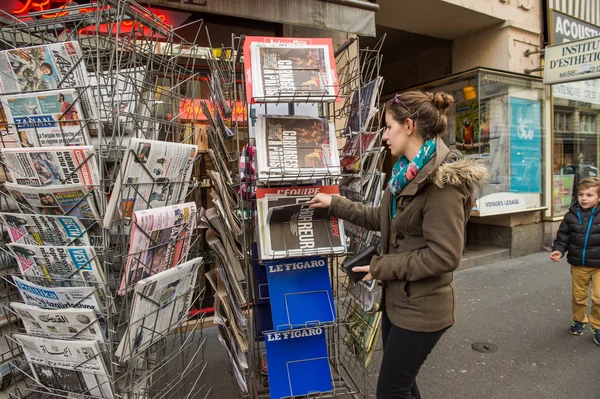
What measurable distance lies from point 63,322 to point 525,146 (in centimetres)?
728

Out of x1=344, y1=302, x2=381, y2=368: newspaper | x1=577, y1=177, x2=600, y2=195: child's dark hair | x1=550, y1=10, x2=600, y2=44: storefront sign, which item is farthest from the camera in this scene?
x1=550, y1=10, x2=600, y2=44: storefront sign

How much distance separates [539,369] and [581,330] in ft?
3.29

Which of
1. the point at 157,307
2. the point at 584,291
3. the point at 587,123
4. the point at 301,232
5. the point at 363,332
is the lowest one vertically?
the point at 584,291

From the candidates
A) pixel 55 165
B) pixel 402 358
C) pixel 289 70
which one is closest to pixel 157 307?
pixel 55 165

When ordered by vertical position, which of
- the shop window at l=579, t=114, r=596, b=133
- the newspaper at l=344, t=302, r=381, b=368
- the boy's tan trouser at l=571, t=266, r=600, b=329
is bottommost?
the boy's tan trouser at l=571, t=266, r=600, b=329

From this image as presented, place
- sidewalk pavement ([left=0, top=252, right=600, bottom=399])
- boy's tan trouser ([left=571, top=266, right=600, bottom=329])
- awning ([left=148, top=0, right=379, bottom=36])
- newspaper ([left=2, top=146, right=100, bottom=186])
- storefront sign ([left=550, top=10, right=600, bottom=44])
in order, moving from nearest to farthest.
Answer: newspaper ([left=2, top=146, right=100, bottom=186]) → sidewalk pavement ([left=0, top=252, right=600, bottom=399]) → awning ([left=148, top=0, right=379, bottom=36]) → boy's tan trouser ([left=571, top=266, right=600, bottom=329]) → storefront sign ([left=550, top=10, right=600, bottom=44])

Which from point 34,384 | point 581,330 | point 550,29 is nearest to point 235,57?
point 34,384

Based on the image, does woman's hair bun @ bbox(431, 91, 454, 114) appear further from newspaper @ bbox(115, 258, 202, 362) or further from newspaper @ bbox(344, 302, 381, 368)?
newspaper @ bbox(115, 258, 202, 362)

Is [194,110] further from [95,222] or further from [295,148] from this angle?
[95,222]

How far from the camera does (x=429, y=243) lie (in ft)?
5.36

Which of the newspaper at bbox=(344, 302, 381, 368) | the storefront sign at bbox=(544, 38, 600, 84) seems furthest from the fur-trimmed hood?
the storefront sign at bbox=(544, 38, 600, 84)

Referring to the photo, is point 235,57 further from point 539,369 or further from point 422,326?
point 539,369

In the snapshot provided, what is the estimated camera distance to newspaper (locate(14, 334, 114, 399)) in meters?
1.58

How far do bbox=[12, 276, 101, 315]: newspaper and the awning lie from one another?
280cm
